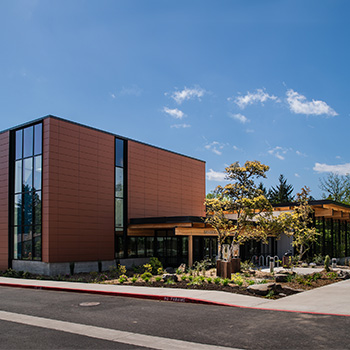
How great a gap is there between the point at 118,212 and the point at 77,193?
3926 mm

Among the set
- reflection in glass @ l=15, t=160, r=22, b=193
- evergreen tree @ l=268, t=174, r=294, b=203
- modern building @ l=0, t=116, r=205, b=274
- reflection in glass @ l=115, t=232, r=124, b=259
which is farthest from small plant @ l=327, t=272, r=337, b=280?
evergreen tree @ l=268, t=174, r=294, b=203

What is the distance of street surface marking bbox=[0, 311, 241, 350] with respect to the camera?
8180 mm

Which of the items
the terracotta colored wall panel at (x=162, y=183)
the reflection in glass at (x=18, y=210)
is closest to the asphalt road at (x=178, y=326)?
the reflection in glass at (x=18, y=210)

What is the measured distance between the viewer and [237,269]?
2309cm

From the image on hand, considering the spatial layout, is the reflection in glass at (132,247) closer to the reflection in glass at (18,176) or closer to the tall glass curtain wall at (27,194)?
the tall glass curtain wall at (27,194)

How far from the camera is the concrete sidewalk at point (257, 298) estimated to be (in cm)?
1227

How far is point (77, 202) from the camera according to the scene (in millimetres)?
26688

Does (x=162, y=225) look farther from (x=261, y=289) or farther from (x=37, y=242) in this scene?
(x=261, y=289)

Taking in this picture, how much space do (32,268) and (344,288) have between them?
58.0 feet

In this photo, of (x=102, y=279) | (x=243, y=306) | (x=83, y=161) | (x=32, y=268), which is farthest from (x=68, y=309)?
(x=83, y=161)

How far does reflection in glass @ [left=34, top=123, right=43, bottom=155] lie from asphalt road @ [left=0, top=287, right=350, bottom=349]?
13670 millimetres

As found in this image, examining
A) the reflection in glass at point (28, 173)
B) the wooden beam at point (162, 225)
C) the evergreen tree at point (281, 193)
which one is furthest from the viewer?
the evergreen tree at point (281, 193)

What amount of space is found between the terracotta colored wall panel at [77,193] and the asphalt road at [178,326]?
36.9 ft

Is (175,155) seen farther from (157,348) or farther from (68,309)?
(157,348)
